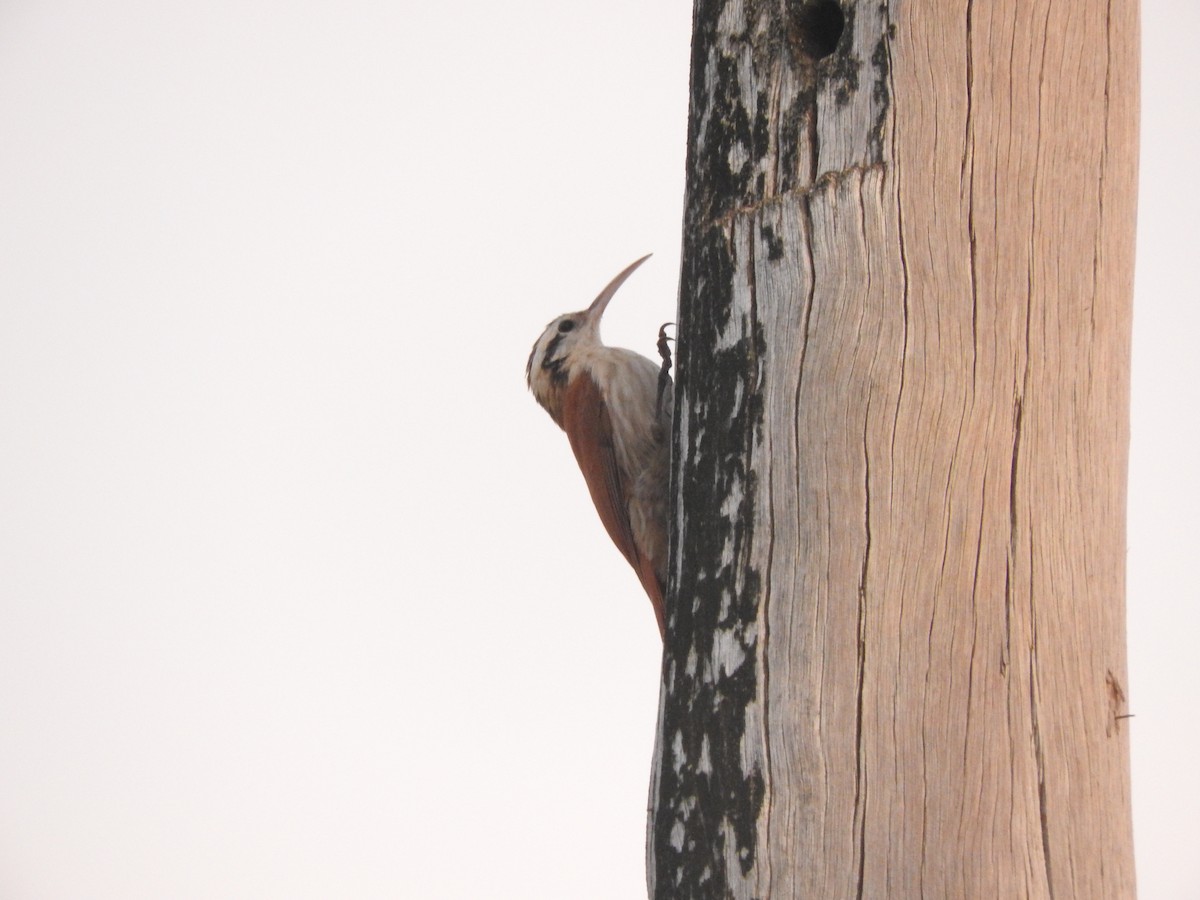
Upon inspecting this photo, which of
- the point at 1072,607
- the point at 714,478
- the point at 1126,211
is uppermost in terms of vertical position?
the point at 1126,211

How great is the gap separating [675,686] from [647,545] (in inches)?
58.8

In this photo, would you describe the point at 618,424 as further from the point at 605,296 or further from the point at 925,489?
the point at 925,489

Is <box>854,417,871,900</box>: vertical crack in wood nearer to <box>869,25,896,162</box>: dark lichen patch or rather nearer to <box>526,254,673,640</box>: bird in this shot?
<box>869,25,896,162</box>: dark lichen patch

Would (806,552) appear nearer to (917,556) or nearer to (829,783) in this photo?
(917,556)

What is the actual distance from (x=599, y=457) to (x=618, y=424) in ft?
0.49

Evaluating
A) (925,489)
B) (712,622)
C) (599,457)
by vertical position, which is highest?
(599,457)

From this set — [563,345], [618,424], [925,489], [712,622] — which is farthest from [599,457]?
[925,489]

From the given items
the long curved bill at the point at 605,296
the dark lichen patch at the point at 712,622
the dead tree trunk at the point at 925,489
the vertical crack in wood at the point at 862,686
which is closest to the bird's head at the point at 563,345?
the long curved bill at the point at 605,296

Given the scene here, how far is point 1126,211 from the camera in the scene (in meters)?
2.45

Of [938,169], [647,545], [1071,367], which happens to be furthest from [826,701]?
[647,545]

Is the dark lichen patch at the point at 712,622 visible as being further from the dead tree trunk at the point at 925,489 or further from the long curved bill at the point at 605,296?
the long curved bill at the point at 605,296

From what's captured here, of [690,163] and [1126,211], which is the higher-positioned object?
[690,163]

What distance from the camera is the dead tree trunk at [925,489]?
7.39 ft

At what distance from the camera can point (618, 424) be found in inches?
174
